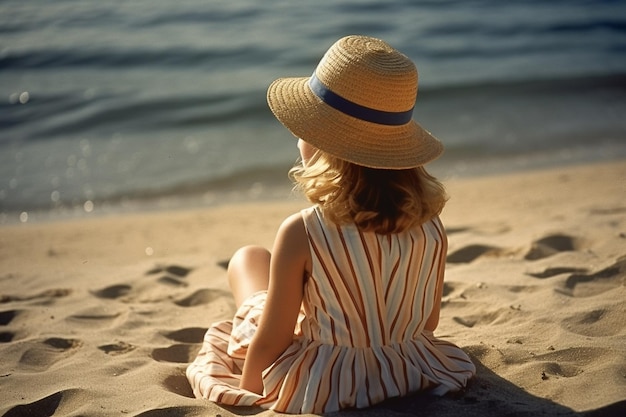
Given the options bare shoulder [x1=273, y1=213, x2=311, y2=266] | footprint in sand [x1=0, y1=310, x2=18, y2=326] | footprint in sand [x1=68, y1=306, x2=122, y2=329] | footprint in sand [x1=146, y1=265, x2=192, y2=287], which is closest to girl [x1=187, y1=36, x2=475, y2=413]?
bare shoulder [x1=273, y1=213, x2=311, y2=266]

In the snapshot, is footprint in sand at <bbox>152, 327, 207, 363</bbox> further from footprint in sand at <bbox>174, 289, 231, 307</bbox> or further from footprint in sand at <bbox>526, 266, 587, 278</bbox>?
footprint in sand at <bbox>526, 266, 587, 278</bbox>

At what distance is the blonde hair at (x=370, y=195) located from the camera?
251cm

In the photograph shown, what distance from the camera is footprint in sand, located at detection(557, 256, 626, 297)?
3.62 meters

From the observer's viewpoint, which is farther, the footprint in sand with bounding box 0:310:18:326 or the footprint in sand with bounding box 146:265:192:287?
the footprint in sand with bounding box 146:265:192:287

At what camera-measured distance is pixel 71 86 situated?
10.1m

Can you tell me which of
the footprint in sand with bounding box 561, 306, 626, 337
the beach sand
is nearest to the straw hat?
the beach sand

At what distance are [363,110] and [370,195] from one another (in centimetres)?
27

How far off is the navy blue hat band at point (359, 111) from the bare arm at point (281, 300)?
0.36m

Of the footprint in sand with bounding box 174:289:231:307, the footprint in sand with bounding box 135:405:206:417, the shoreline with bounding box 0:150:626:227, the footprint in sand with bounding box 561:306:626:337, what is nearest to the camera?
the footprint in sand with bounding box 135:405:206:417

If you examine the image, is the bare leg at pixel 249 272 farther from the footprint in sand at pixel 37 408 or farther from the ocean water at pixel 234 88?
the ocean water at pixel 234 88

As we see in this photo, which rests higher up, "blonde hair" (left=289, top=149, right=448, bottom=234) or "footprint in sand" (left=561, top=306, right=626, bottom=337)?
"blonde hair" (left=289, top=149, right=448, bottom=234)

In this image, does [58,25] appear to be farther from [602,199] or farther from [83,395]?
[83,395]

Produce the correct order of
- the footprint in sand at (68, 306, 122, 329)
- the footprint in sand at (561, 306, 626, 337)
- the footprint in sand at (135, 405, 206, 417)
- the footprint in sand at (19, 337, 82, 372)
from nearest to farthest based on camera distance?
the footprint in sand at (135, 405, 206, 417)
the footprint in sand at (561, 306, 626, 337)
the footprint in sand at (19, 337, 82, 372)
the footprint in sand at (68, 306, 122, 329)

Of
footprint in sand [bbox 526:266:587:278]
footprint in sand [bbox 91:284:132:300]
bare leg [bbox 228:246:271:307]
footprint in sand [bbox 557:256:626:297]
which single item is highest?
bare leg [bbox 228:246:271:307]
